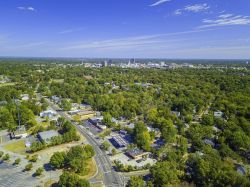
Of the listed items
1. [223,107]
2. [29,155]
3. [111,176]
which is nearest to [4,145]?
[29,155]

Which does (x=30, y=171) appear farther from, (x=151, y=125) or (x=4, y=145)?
(x=151, y=125)

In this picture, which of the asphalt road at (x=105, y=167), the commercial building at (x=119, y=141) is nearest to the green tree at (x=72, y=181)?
the asphalt road at (x=105, y=167)

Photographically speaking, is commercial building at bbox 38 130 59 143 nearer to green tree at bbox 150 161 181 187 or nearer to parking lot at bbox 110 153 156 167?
parking lot at bbox 110 153 156 167

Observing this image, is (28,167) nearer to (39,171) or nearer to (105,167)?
(39,171)

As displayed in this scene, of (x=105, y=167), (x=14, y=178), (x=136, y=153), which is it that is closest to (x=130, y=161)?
(x=136, y=153)

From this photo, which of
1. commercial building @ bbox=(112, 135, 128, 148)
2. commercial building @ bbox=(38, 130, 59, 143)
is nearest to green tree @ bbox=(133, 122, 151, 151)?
commercial building @ bbox=(112, 135, 128, 148)

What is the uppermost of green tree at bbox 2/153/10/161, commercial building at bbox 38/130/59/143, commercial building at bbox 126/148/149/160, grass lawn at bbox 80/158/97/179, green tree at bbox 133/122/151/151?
green tree at bbox 133/122/151/151

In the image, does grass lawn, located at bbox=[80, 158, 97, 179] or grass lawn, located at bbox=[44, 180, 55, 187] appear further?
grass lawn, located at bbox=[80, 158, 97, 179]

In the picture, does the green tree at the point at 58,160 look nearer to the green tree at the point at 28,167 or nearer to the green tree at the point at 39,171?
the green tree at the point at 39,171
